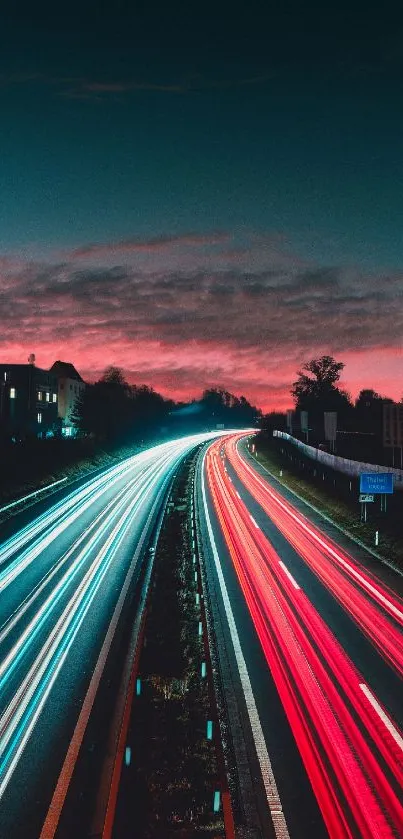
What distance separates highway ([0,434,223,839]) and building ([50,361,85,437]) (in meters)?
94.6

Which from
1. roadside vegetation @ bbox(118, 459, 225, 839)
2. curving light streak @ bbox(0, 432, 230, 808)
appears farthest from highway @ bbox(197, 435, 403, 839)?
curving light streak @ bbox(0, 432, 230, 808)

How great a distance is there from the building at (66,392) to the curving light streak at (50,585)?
8735 cm

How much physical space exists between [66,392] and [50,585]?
407 ft

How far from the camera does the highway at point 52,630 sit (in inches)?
425

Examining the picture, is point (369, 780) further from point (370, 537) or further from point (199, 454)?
point (199, 454)

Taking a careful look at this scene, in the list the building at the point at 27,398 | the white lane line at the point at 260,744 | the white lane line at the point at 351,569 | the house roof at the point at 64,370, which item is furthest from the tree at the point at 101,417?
the white lane line at the point at 260,744

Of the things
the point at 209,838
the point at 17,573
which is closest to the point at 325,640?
the point at 209,838

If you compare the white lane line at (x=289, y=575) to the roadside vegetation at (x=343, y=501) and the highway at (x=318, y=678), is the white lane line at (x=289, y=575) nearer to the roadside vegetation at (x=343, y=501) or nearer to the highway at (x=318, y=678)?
the highway at (x=318, y=678)

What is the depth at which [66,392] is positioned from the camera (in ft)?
468

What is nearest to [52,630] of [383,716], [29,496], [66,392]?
[383,716]

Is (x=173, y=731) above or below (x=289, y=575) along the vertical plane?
below

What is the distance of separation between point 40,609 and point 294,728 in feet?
35.8

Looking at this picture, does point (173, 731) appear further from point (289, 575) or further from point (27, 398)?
point (27, 398)

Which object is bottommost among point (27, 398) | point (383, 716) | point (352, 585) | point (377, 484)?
point (383, 716)
